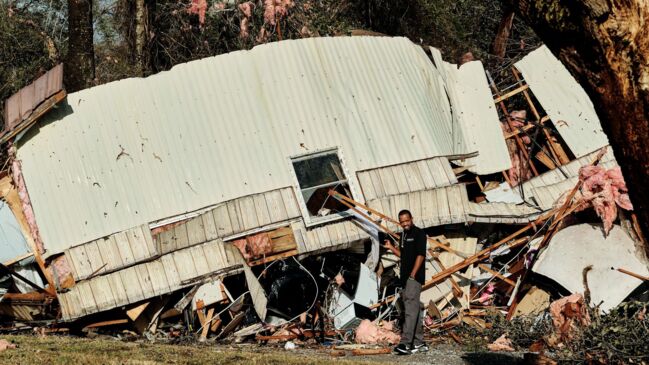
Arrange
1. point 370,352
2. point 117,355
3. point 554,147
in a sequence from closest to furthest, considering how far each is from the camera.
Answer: point 117,355, point 370,352, point 554,147

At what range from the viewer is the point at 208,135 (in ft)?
50.5

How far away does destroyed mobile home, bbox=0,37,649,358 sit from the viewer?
47.6 ft

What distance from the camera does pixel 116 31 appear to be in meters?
26.6

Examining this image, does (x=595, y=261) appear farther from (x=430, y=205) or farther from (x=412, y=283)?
(x=412, y=283)

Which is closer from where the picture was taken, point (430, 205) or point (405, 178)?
point (430, 205)

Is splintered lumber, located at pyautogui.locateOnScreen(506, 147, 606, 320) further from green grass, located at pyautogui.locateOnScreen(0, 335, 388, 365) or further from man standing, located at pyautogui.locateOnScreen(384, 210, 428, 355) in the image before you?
green grass, located at pyautogui.locateOnScreen(0, 335, 388, 365)

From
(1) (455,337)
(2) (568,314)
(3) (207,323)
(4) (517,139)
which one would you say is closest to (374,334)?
(1) (455,337)

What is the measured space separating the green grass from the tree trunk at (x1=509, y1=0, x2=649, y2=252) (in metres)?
5.39

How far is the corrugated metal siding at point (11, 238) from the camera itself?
14977 mm

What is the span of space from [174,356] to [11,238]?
5573mm

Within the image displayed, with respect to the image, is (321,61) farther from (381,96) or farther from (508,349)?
(508,349)

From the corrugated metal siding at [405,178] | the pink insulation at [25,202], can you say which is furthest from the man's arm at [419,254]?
the pink insulation at [25,202]

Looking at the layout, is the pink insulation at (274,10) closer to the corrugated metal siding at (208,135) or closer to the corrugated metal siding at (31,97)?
the corrugated metal siding at (208,135)

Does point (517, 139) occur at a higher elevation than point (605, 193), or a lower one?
higher
